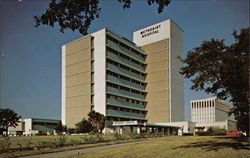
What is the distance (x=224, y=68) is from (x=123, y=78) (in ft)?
190

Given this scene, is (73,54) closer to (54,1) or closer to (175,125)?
(175,125)

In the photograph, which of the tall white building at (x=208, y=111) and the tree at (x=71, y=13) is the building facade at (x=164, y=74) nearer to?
the tree at (x=71, y=13)

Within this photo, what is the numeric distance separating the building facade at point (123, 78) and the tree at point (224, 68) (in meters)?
45.6

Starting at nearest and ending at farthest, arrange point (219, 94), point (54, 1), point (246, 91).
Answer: point (54, 1) → point (246, 91) → point (219, 94)

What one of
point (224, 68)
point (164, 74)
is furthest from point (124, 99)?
point (224, 68)

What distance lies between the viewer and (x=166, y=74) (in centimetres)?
7756

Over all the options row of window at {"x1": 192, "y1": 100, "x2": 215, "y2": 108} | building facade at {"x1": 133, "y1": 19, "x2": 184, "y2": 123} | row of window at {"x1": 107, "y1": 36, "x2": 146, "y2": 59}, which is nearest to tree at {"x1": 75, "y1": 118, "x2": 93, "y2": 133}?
row of window at {"x1": 107, "y1": 36, "x2": 146, "y2": 59}

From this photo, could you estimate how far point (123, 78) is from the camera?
73.4 meters

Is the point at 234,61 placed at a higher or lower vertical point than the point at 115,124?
higher

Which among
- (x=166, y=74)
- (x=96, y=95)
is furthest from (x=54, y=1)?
(x=166, y=74)

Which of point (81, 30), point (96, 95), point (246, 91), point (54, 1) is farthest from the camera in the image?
point (96, 95)

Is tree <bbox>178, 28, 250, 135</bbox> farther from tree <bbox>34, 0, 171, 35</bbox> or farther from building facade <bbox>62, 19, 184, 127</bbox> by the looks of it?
building facade <bbox>62, 19, 184, 127</bbox>

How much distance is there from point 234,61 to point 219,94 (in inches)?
174

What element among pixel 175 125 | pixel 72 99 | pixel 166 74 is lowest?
pixel 175 125
